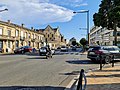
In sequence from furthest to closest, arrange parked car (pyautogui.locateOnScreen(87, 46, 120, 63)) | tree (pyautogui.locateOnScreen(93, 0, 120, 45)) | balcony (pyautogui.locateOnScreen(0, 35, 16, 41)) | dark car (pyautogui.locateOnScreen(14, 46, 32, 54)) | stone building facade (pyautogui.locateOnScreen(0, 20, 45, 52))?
stone building facade (pyautogui.locateOnScreen(0, 20, 45, 52))
balcony (pyautogui.locateOnScreen(0, 35, 16, 41))
dark car (pyautogui.locateOnScreen(14, 46, 32, 54))
tree (pyautogui.locateOnScreen(93, 0, 120, 45))
parked car (pyautogui.locateOnScreen(87, 46, 120, 63))

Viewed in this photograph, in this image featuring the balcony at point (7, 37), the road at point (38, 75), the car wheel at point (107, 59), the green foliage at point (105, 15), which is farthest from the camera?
the balcony at point (7, 37)

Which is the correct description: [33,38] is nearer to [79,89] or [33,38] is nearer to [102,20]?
[102,20]

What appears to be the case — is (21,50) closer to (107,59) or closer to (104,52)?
(104,52)

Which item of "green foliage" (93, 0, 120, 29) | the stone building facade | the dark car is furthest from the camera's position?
the stone building facade

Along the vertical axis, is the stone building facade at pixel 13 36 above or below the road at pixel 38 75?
above

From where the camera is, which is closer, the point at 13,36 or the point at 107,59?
the point at 107,59

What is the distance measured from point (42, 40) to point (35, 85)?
278ft

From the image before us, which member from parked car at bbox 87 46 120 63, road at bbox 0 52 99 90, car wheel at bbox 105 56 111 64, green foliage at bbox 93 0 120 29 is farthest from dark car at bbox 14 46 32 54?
road at bbox 0 52 99 90

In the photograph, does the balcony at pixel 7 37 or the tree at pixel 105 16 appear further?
the balcony at pixel 7 37

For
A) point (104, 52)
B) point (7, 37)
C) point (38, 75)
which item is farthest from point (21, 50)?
point (38, 75)

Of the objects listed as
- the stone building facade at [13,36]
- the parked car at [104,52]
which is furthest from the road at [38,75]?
the stone building facade at [13,36]

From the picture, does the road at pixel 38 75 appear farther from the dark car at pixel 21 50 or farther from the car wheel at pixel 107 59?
the dark car at pixel 21 50

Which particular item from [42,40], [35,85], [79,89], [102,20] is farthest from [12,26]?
[79,89]

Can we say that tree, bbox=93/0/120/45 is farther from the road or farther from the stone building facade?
the road
